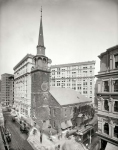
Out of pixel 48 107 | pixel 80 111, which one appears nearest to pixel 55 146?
pixel 48 107

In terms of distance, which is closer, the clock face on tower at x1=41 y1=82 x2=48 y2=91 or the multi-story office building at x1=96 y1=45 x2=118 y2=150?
the multi-story office building at x1=96 y1=45 x2=118 y2=150

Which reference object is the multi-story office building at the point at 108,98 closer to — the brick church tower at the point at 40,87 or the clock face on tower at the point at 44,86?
the brick church tower at the point at 40,87

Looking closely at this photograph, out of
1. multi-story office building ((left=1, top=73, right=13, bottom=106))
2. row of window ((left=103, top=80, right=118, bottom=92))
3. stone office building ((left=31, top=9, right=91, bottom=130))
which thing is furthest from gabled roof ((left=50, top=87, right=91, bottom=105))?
multi-story office building ((left=1, top=73, right=13, bottom=106))

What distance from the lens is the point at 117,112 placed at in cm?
1134

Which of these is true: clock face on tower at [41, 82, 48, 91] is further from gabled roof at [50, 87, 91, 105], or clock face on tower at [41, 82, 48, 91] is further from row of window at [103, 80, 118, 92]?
row of window at [103, 80, 118, 92]

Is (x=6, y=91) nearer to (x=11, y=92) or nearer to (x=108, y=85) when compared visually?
(x=11, y=92)

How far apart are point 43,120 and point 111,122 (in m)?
16.0

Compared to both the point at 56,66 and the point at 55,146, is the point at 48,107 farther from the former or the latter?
the point at 56,66

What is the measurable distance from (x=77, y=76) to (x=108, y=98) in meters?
34.1

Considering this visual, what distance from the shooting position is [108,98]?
12336 millimetres

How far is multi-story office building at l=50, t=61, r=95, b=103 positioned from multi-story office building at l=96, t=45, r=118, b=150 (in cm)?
3019

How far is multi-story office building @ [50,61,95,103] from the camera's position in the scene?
4306 cm

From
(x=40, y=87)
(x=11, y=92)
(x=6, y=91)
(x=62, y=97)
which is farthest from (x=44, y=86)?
(x=6, y=91)

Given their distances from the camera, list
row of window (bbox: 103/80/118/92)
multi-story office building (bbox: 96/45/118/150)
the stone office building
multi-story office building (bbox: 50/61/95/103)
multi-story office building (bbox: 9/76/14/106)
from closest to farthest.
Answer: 1. multi-story office building (bbox: 96/45/118/150)
2. row of window (bbox: 103/80/118/92)
3. the stone office building
4. multi-story office building (bbox: 50/61/95/103)
5. multi-story office building (bbox: 9/76/14/106)
